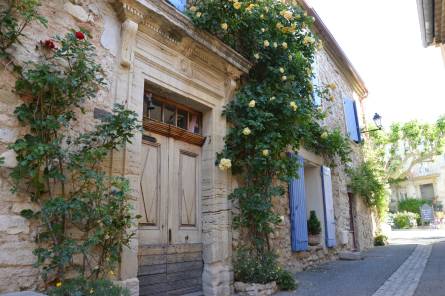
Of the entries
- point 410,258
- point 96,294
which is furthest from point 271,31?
point 410,258

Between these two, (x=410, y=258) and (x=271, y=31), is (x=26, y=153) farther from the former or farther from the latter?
(x=410, y=258)

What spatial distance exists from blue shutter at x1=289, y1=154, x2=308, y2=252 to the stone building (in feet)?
1.50

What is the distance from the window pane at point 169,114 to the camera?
4535 millimetres

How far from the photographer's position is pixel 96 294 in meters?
2.60

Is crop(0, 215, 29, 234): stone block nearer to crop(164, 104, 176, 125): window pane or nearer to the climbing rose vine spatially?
crop(164, 104, 176, 125): window pane

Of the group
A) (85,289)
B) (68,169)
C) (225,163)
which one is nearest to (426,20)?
(225,163)

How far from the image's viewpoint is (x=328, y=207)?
25.8ft

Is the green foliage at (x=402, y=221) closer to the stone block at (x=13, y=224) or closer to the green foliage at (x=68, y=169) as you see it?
the green foliage at (x=68, y=169)

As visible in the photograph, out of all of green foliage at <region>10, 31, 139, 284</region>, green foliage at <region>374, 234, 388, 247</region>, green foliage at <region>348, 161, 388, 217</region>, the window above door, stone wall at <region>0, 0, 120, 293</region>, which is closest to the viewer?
stone wall at <region>0, 0, 120, 293</region>

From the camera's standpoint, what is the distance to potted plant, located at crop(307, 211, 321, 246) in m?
7.15

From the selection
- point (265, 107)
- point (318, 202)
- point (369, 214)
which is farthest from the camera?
point (369, 214)

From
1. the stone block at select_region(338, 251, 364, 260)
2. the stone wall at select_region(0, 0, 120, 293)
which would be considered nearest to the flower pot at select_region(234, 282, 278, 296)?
the stone wall at select_region(0, 0, 120, 293)

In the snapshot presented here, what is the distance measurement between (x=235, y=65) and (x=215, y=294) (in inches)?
116

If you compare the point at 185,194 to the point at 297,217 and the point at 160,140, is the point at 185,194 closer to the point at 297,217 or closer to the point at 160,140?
the point at 160,140
